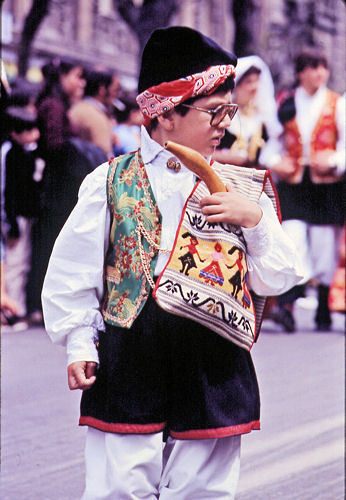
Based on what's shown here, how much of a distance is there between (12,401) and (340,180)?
412cm

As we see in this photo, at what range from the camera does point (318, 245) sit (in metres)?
9.11

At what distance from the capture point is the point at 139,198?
9.43ft

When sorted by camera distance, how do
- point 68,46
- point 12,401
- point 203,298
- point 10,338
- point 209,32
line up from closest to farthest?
point 203,298 → point 12,401 → point 10,338 → point 68,46 → point 209,32

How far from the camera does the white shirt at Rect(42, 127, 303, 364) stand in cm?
283

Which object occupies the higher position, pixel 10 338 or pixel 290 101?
pixel 290 101

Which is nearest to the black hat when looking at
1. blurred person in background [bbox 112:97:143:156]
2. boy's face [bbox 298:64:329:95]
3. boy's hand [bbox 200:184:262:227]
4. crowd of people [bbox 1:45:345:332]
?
boy's hand [bbox 200:184:262:227]

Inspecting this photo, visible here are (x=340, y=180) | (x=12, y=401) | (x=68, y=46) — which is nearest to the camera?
(x=12, y=401)

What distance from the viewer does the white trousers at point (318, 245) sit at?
9039 mm

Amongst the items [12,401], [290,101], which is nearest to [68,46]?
[290,101]

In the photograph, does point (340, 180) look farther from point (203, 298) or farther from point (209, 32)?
point (209, 32)

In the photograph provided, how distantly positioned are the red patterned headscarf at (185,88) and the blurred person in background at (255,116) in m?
5.05

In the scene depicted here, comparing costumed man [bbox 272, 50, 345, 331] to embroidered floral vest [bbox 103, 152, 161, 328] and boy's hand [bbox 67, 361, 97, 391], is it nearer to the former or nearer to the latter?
embroidered floral vest [bbox 103, 152, 161, 328]

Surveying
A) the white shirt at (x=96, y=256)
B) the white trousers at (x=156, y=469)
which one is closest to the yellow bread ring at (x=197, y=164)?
the white shirt at (x=96, y=256)

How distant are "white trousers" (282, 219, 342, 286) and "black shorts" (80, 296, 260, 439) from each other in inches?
247
